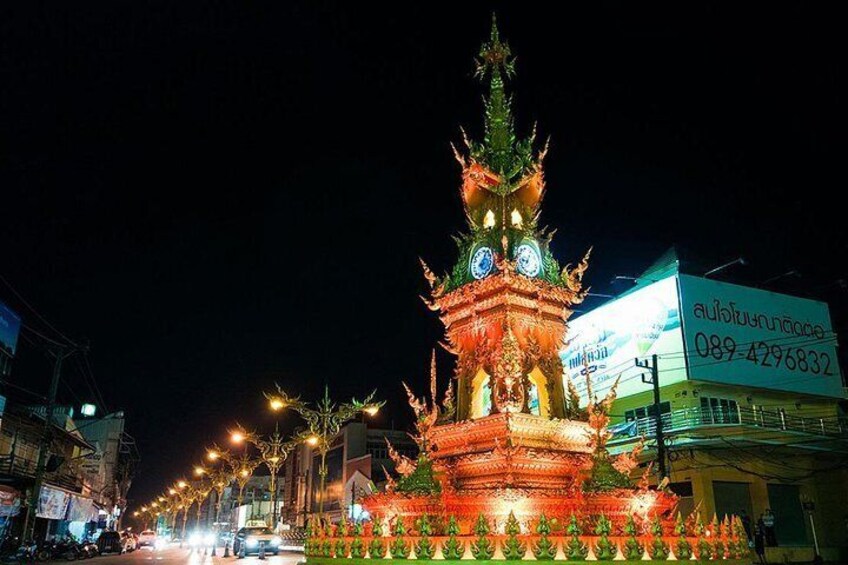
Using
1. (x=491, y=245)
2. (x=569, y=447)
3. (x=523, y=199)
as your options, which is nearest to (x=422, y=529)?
(x=569, y=447)

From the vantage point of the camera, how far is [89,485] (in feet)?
221

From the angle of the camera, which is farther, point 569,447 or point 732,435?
point 732,435

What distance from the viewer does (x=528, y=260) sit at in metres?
15.5

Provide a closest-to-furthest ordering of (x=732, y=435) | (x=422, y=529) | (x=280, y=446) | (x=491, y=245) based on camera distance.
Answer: (x=422, y=529), (x=491, y=245), (x=732, y=435), (x=280, y=446)

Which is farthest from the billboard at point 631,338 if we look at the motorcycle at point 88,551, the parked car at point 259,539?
the motorcycle at point 88,551

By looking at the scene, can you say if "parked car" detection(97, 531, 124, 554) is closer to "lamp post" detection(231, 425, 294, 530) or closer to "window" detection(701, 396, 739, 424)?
"lamp post" detection(231, 425, 294, 530)

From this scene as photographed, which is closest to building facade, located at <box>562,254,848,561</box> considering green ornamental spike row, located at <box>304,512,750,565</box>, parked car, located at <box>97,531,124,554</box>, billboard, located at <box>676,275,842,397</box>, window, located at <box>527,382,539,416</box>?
billboard, located at <box>676,275,842,397</box>

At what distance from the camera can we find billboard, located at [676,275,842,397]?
121 feet

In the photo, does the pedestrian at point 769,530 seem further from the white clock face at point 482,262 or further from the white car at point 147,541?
the white car at point 147,541

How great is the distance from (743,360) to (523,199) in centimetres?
2723

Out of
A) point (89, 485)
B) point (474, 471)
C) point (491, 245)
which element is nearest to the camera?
point (474, 471)

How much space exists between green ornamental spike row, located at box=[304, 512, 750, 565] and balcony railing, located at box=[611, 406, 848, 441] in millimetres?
22973

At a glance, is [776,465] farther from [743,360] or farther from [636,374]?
[636,374]

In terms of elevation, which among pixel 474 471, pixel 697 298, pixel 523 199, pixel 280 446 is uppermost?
pixel 697 298
